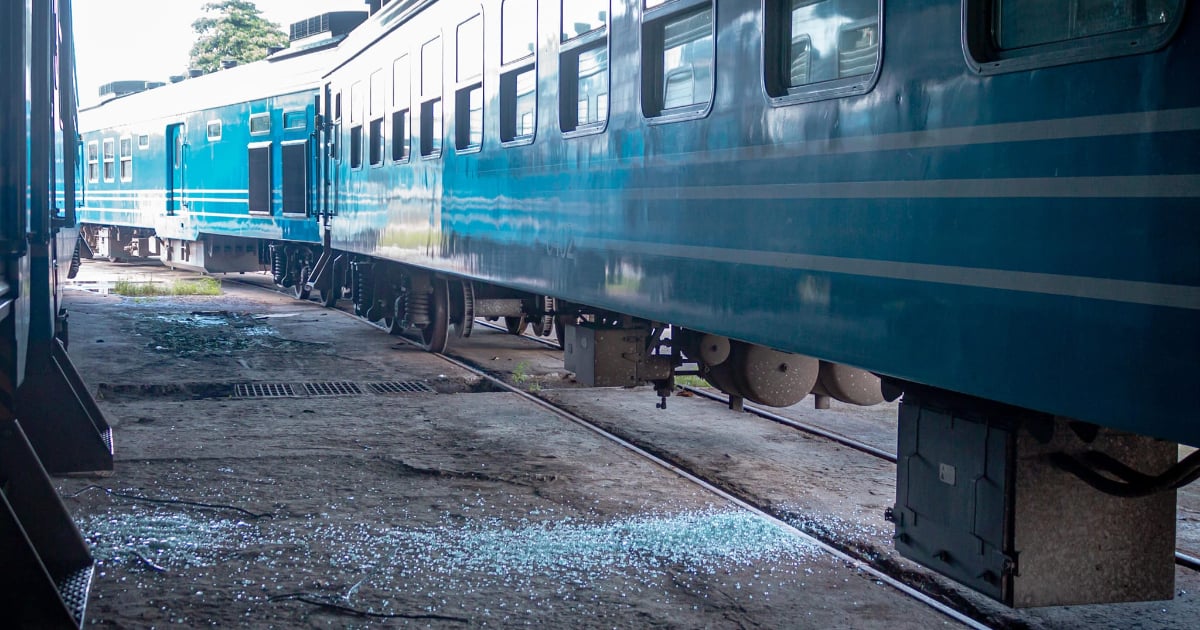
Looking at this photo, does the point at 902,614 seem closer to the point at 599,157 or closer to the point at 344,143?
the point at 599,157

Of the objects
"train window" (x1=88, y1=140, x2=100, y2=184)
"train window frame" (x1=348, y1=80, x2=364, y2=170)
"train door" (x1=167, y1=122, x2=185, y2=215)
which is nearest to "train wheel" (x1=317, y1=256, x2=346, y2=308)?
"train window frame" (x1=348, y1=80, x2=364, y2=170)

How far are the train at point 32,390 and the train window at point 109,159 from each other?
71.7 ft

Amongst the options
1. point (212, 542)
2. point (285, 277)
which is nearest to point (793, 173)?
point (212, 542)

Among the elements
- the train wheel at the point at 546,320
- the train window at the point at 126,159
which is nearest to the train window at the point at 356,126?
the train wheel at the point at 546,320

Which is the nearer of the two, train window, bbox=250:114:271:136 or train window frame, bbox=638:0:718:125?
train window frame, bbox=638:0:718:125

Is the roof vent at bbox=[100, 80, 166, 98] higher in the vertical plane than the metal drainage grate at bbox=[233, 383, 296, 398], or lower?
higher

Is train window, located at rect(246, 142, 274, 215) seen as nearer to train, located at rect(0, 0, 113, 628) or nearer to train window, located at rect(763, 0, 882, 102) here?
train, located at rect(0, 0, 113, 628)

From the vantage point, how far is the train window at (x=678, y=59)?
15.2 feet

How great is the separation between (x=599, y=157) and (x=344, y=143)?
26.2 ft

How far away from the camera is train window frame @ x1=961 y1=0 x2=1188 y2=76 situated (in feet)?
8.05

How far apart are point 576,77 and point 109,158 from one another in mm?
23574

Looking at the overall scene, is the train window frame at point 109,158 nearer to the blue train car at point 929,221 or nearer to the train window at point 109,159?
the train window at point 109,159

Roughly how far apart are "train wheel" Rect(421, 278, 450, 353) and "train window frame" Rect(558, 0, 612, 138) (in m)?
4.94

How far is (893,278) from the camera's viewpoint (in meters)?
3.31
